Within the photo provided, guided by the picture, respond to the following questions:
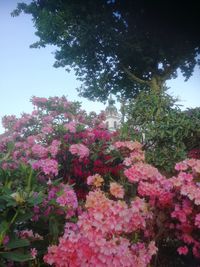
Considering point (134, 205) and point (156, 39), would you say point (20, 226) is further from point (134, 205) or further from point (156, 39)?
point (156, 39)

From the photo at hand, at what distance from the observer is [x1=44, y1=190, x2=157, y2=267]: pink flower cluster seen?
2.51 meters

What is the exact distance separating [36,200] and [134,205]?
45.2 inches

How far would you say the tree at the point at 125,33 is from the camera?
1285 centimetres

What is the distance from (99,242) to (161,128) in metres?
Result: 3.21

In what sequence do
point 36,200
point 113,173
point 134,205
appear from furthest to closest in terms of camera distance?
point 113,173 < point 134,205 < point 36,200

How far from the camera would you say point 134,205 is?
121 inches

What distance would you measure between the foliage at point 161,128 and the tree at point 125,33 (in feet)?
24.9

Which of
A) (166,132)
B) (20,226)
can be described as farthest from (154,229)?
(166,132)

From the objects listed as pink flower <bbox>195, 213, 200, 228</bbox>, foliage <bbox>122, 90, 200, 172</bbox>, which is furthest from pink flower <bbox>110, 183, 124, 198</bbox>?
foliage <bbox>122, 90, 200, 172</bbox>

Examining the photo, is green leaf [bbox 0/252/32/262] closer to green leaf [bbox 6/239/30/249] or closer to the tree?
green leaf [bbox 6/239/30/249]

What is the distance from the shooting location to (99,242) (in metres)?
2.51

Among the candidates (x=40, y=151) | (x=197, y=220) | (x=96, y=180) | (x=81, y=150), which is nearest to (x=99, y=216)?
(x=197, y=220)

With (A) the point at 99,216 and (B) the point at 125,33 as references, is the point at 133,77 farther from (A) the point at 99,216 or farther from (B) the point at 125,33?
(A) the point at 99,216

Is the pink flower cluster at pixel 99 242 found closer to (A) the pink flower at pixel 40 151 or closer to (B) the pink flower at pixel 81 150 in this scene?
(B) the pink flower at pixel 81 150
